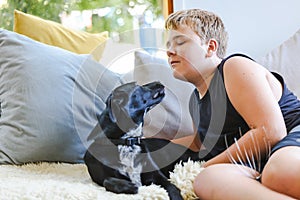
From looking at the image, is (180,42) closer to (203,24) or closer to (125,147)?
(203,24)

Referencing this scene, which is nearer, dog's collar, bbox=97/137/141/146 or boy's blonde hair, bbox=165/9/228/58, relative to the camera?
dog's collar, bbox=97/137/141/146

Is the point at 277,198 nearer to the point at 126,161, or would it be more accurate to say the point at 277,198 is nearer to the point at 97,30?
the point at 126,161

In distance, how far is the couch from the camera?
1.43m

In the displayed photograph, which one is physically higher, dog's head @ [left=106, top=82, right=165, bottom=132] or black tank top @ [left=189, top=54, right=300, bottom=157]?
dog's head @ [left=106, top=82, right=165, bottom=132]

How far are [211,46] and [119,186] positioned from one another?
0.61m

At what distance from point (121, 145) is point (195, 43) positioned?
44 cm

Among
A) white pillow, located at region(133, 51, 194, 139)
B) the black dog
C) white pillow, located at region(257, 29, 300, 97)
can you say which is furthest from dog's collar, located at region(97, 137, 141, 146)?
white pillow, located at region(257, 29, 300, 97)

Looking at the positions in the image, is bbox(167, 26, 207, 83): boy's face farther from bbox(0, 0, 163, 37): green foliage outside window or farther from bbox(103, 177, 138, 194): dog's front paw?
bbox(0, 0, 163, 37): green foliage outside window

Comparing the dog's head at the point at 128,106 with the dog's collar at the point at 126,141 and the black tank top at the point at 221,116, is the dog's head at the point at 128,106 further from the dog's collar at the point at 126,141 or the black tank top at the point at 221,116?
the black tank top at the point at 221,116

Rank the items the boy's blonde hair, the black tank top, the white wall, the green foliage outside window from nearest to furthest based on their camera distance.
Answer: the black tank top < the boy's blonde hair < the white wall < the green foliage outside window

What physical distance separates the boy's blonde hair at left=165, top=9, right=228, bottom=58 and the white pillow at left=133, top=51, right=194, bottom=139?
0.20 meters

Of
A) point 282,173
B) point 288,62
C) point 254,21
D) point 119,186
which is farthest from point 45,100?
point 254,21

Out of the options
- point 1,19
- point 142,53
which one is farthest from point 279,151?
point 1,19

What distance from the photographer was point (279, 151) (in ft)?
3.72
